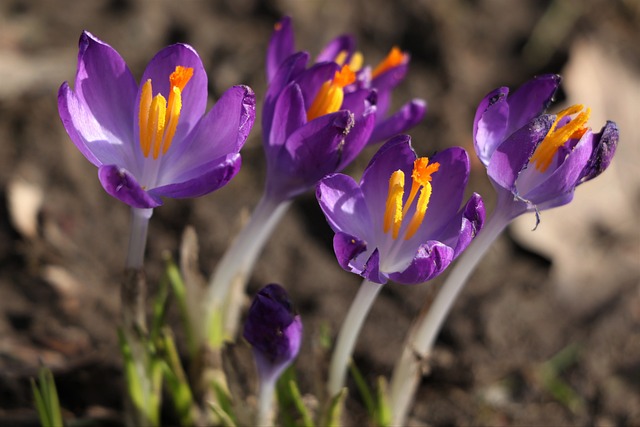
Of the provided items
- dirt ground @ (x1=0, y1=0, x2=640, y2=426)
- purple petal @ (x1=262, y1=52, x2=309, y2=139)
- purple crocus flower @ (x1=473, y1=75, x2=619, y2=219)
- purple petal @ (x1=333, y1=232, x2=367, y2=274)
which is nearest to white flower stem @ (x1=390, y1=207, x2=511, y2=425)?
purple crocus flower @ (x1=473, y1=75, x2=619, y2=219)

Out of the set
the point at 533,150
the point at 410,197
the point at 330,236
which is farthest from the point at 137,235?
the point at 330,236

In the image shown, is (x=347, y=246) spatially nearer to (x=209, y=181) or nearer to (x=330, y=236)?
(x=209, y=181)

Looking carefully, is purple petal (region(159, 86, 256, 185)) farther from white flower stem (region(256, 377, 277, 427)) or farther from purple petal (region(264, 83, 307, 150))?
white flower stem (region(256, 377, 277, 427))

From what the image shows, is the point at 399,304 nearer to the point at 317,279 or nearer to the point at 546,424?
the point at 317,279

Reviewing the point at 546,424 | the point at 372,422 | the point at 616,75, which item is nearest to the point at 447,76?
the point at 616,75

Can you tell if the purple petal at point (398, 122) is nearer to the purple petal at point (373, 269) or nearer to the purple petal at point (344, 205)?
the purple petal at point (344, 205)
